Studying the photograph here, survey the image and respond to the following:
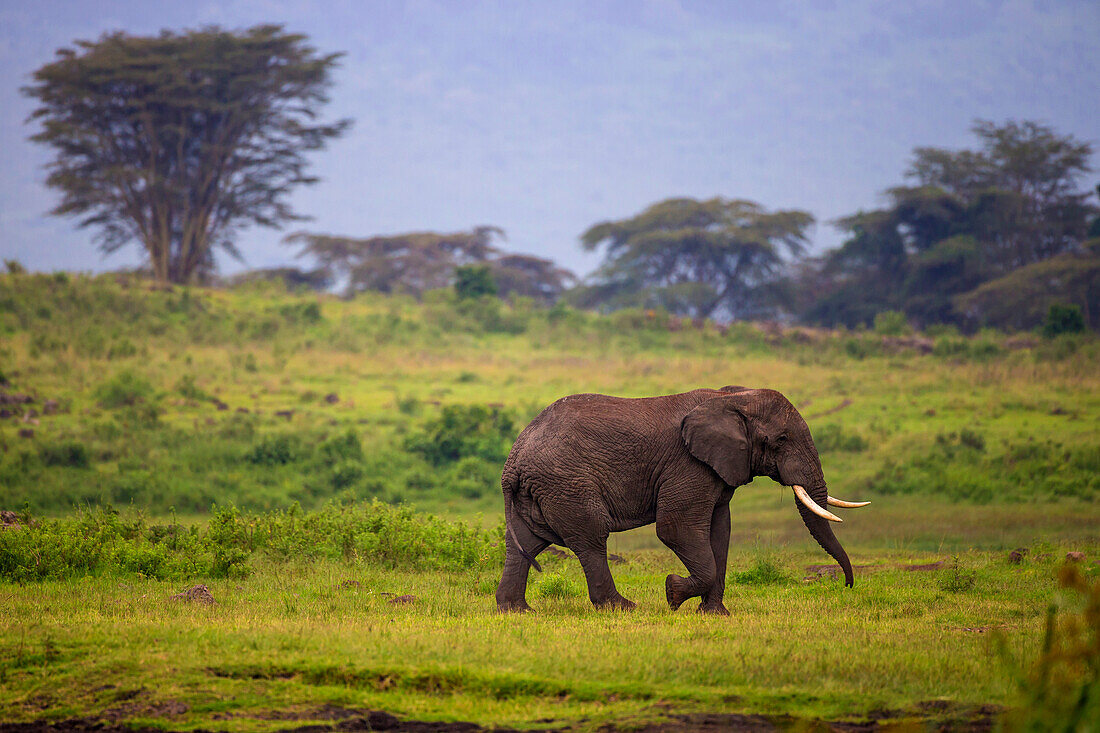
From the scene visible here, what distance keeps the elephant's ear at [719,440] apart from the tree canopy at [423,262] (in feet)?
152

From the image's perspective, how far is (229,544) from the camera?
1262 cm

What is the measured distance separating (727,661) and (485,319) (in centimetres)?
3377

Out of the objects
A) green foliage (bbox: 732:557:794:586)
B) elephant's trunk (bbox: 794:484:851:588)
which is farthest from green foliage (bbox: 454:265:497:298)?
elephant's trunk (bbox: 794:484:851:588)

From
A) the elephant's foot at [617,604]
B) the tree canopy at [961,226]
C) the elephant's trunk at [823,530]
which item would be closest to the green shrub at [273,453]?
the elephant's foot at [617,604]

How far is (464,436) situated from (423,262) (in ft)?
116

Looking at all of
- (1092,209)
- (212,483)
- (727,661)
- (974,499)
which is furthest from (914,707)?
(1092,209)

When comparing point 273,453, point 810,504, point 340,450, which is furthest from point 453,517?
point 810,504

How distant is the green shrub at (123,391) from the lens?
79.8 ft

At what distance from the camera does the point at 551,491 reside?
9.44m

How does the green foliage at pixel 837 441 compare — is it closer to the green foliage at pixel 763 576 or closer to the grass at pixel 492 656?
the green foliage at pixel 763 576

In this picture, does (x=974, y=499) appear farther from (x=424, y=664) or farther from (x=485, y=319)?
→ (x=485, y=319)

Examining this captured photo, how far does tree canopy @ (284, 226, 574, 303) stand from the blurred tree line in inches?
4.3

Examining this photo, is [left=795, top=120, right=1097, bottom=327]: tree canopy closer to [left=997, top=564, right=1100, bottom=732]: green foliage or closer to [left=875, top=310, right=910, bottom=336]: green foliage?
[left=875, top=310, right=910, bottom=336]: green foliage

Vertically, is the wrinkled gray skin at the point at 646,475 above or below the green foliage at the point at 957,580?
above
